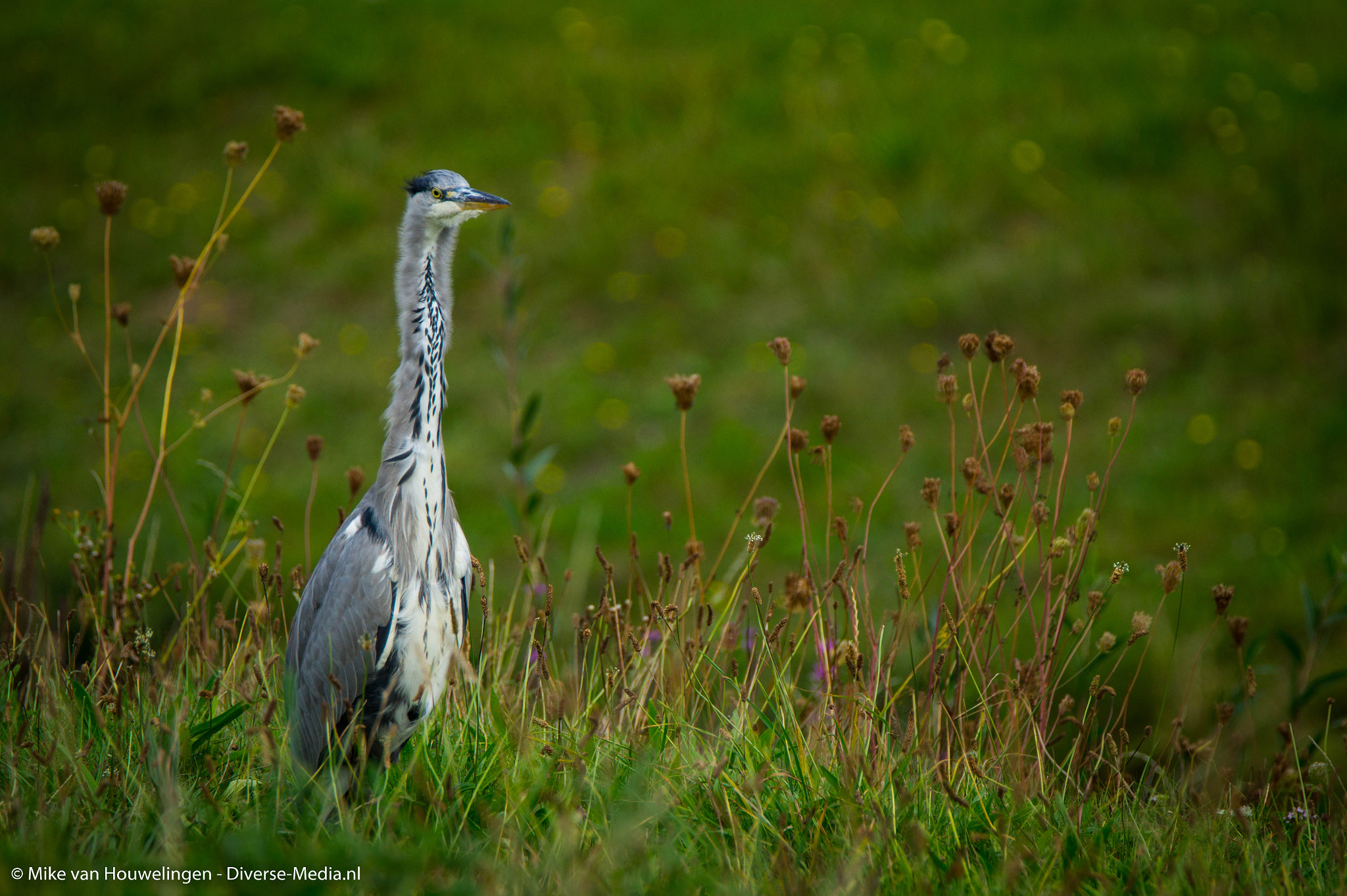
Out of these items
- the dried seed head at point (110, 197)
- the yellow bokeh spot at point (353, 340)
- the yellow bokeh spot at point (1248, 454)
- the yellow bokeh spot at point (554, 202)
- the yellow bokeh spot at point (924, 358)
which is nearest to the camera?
the dried seed head at point (110, 197)

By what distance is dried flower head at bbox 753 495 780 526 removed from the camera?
2762 mm

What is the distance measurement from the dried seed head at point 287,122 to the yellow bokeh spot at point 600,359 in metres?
4.35

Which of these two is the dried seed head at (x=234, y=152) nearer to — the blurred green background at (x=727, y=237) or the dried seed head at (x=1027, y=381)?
the dried seed head at (x=1027, y=381)

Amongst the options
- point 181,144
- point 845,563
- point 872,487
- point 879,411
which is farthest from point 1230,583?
point 181,144

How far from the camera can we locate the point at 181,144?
9.51 metres

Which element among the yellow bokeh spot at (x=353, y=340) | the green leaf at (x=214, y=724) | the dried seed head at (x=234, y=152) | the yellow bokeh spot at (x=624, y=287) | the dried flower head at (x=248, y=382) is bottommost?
the yellow bokeh spot at (x=353, y=340)

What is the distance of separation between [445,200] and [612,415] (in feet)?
12.4

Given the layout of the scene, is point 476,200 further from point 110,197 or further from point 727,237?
point 727,237

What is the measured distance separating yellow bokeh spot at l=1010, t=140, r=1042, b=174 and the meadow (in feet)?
0.15

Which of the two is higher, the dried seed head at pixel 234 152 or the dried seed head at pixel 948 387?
the dried seed head at pixel 234 152

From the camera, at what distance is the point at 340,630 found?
2.89 meters

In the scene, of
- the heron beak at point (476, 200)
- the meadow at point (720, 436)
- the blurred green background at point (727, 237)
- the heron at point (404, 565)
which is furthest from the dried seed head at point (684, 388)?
the blurred green background at point (727, 237)

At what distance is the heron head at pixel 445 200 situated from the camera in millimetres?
3082

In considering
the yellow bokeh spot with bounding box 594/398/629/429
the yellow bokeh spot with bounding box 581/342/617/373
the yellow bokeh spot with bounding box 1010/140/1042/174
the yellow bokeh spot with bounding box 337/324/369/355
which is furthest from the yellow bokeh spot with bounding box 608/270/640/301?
the yellow bokeh spot with bounding box 1010/140/1042/174
